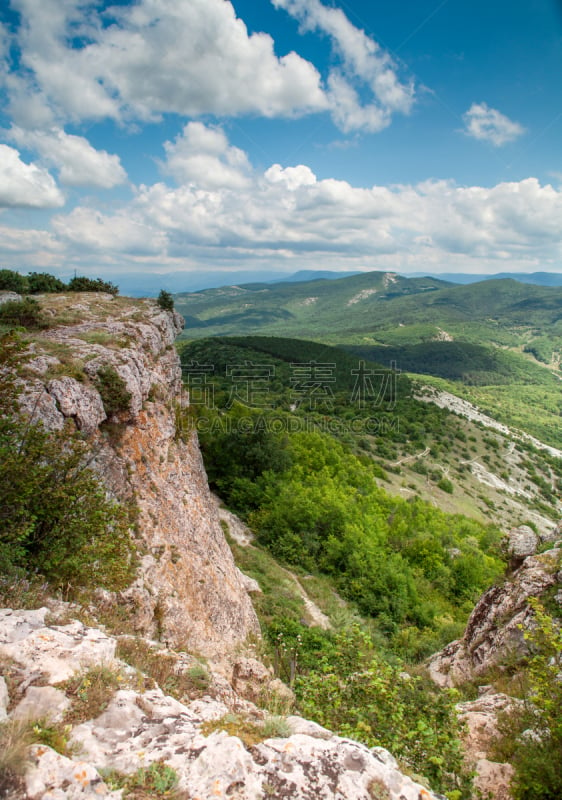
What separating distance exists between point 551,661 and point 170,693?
9.46 metres

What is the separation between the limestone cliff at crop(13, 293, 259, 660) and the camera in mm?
10773

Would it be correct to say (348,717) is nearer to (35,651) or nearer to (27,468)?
(35,651)

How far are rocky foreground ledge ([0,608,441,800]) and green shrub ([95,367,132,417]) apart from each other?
308 inches

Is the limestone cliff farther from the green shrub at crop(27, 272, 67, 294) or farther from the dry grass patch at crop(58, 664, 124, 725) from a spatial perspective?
the green shrub at crop(27, 272, 67, 294)

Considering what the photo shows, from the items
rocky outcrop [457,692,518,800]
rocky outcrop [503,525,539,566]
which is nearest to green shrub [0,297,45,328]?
rocky outcrop [457,692,518,800]

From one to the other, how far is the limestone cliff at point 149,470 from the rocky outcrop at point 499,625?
7.84m

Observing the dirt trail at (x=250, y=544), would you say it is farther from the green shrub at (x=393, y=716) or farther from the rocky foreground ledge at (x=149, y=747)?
the rocky foreground ledge at (x=149, y=747)

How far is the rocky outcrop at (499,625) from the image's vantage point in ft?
39.7

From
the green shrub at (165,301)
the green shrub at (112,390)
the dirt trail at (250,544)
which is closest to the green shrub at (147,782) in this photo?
the green shrub at (112,390)

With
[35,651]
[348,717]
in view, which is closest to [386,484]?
[348,717]

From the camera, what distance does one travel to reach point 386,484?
5309 centimetres

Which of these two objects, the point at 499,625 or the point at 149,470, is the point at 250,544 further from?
the point at 499,625

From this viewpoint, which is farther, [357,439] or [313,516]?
[357,439]

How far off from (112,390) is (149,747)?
1035 cm
